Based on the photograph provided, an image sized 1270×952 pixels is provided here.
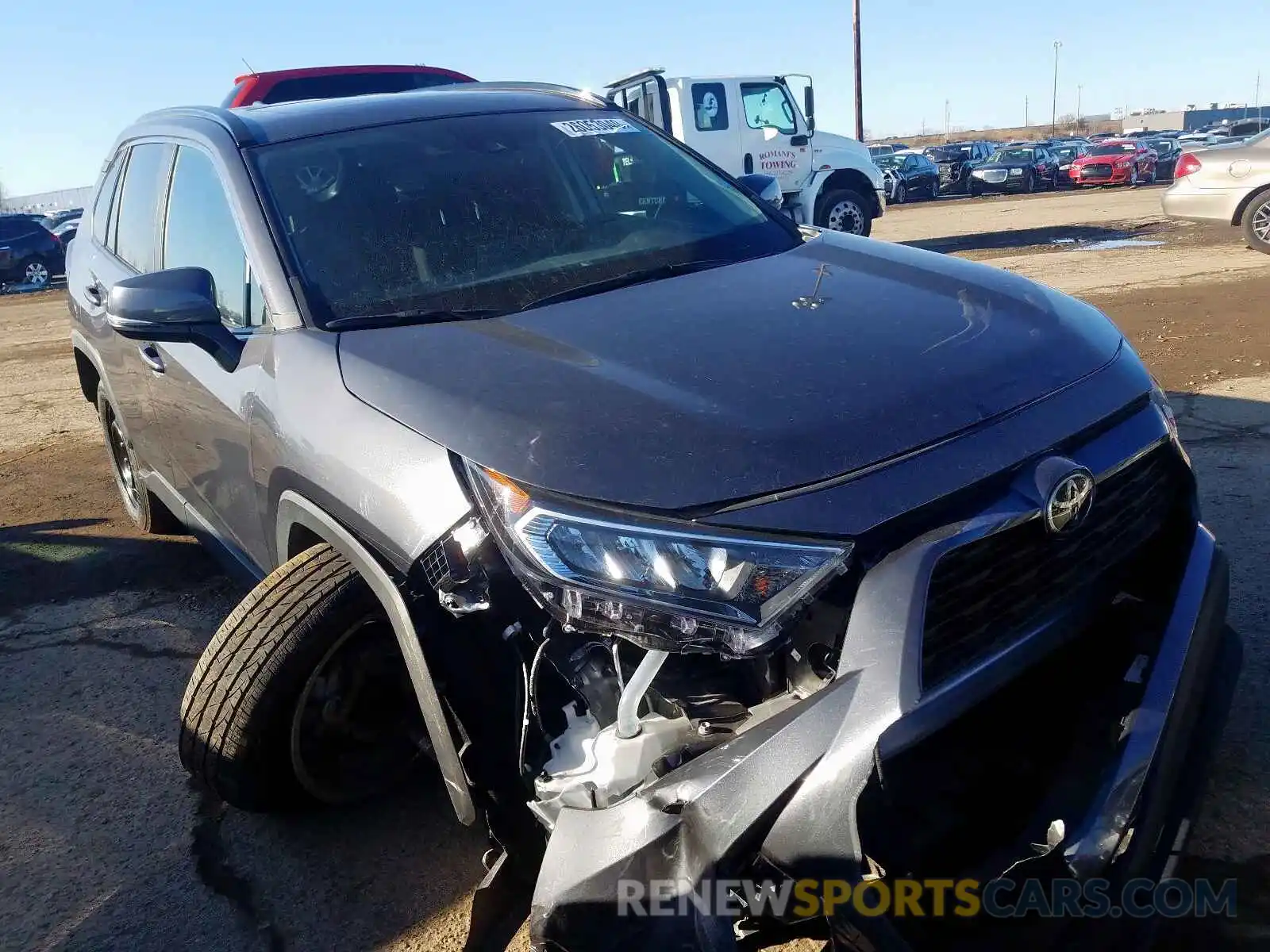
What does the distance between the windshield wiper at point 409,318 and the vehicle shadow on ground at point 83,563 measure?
238 centimetres

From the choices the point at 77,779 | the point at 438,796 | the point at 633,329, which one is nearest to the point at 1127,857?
the point at 633,329

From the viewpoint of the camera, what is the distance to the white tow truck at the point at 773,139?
42.1 feet

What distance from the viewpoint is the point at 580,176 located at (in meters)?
3.22

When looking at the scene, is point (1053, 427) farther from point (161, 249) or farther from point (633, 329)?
point (161, 249)

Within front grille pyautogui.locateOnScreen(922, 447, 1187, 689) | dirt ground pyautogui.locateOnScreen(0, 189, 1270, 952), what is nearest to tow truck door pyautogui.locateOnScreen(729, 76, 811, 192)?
dirt ground pyautogui.locateOnScreen(0, 189, 1270, 952)

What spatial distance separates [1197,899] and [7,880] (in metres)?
2.70

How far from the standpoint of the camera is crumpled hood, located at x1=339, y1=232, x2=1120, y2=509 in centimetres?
176

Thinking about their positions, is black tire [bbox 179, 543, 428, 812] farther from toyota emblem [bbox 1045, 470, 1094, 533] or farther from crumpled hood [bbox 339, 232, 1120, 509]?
toyota emblem [bbox 1045, 470, 1094, 533]

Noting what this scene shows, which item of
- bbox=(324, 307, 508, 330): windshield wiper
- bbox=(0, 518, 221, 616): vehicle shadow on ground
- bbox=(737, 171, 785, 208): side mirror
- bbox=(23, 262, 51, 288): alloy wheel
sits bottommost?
bbox=(0, 518, 221, 616): vehicle shadow on ground

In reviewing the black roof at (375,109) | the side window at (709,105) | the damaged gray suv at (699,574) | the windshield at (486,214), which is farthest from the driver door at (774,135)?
the damaged gray suv at (699,574)

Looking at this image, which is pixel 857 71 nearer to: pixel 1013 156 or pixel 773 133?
pixel 1013 156

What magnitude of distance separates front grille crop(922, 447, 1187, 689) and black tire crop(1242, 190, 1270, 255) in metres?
10.4

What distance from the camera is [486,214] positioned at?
289 cm

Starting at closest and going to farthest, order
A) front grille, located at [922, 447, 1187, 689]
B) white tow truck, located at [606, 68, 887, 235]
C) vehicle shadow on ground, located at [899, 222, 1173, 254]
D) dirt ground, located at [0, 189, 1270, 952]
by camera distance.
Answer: front grille, located at [922, 447, 1187, 689] → dirt ground, located at [0, 189, 1270, 952] → white tow truck, located at [606, 68, 887, 235] → vehicle shadow on ground, located at [899, 222, 1173, 254]
